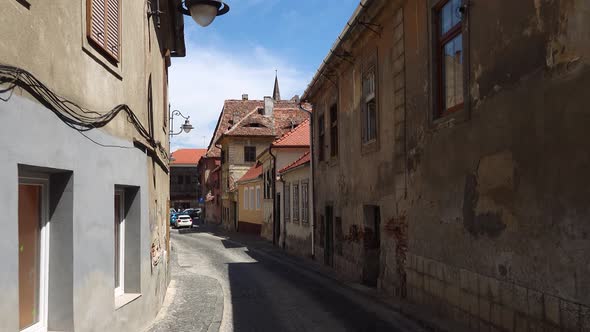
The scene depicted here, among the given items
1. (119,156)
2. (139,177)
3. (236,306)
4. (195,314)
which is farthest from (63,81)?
(236,306)

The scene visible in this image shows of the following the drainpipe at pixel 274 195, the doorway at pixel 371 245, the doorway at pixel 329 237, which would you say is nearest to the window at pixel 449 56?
the doorway at pixel 371 245

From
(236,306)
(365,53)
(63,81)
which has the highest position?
(365,53)

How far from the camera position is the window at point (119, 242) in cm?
753

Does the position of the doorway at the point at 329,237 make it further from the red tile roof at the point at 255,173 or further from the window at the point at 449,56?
the red tile roof at the point at 255,173

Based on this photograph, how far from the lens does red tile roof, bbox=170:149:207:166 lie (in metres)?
95.8

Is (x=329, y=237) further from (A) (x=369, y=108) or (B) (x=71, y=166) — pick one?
(B) (x=71, y=166)

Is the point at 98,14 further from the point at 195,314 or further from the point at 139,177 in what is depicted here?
the point at 195,314

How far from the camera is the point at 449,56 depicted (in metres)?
8.95

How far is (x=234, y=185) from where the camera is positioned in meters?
46.3

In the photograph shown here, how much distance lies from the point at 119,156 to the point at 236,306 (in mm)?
5531

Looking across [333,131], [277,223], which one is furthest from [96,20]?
[277,223]

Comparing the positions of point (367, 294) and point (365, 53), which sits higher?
point (365, 53)

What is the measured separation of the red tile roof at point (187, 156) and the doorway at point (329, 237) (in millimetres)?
77308

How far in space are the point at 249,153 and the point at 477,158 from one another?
134 feet
